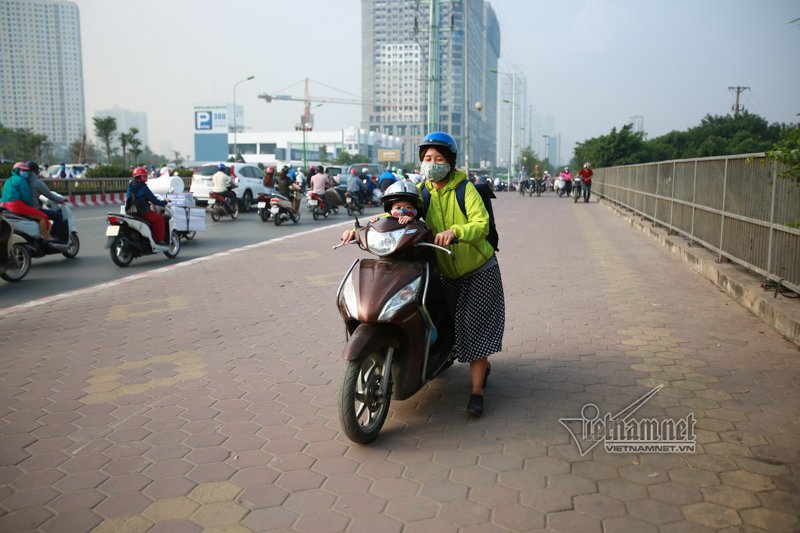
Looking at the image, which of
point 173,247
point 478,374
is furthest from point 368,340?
point 173,247

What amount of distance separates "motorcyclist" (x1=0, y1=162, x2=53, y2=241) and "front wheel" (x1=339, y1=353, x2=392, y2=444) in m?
8.09

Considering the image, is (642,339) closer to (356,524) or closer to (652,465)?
(652,465)

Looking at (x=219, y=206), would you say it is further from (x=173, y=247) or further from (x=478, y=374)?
(x=478, y=374)

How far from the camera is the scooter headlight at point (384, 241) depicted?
3564mm

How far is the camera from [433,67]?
51719 millimetres

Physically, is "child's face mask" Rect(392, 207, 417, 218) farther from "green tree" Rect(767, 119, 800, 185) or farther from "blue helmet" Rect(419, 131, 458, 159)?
"green tree" Rect(767, 119, 800, 185)

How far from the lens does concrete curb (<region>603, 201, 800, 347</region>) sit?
5623 mm

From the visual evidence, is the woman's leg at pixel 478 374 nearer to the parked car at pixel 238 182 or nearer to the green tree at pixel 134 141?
the parked car at pixel 238 182

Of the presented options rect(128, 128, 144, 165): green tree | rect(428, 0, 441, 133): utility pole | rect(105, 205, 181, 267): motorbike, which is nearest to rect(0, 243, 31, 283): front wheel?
rect(105, 205, 181, 267): motorbike

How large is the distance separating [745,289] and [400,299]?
4996 mm

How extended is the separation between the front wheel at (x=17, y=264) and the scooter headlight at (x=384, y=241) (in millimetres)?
7095

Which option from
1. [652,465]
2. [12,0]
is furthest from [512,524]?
[12,0]

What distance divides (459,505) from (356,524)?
475 millimetres

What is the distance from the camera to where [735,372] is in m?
4.72
